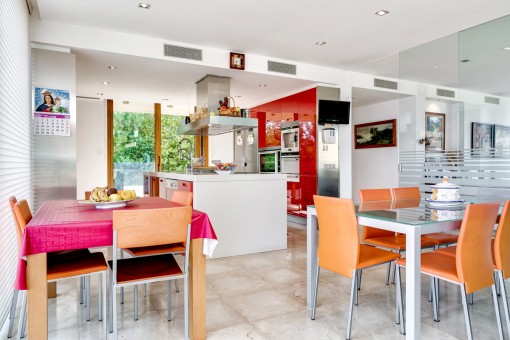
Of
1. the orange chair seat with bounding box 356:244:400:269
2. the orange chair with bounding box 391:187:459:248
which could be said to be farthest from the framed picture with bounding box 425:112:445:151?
the orange chair seat with bounding box 356:244:400:269

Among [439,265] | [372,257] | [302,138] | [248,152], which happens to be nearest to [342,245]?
[372,257]

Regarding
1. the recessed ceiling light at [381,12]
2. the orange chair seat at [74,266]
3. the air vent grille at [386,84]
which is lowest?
the orange chair seat at [74,266]

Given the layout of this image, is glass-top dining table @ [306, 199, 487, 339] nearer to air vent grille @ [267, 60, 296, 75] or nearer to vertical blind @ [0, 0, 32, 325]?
vertical blind @ [0, 0, 32, 325]

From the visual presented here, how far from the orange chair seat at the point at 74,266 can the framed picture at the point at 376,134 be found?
6254mm

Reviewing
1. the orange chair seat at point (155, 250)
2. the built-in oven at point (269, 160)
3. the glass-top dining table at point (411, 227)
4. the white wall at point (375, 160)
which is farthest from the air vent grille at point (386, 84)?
the orange chair seat at point (155, 250)

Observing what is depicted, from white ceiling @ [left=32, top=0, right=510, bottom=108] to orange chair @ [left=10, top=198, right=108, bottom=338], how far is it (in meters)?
2.44

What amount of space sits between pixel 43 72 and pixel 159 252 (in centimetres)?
290

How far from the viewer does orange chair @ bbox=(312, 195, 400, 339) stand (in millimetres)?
2027

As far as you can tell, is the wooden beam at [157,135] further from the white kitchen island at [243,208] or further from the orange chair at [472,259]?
the orange chair at [472,259]

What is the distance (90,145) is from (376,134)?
608cm

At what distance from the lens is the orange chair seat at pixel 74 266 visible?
1867 millimetres

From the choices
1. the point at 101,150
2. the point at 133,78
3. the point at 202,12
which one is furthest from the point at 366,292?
the point at 101,150

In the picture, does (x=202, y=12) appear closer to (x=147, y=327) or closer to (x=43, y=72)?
(x=43, y=72)

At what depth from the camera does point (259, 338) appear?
2.05m
